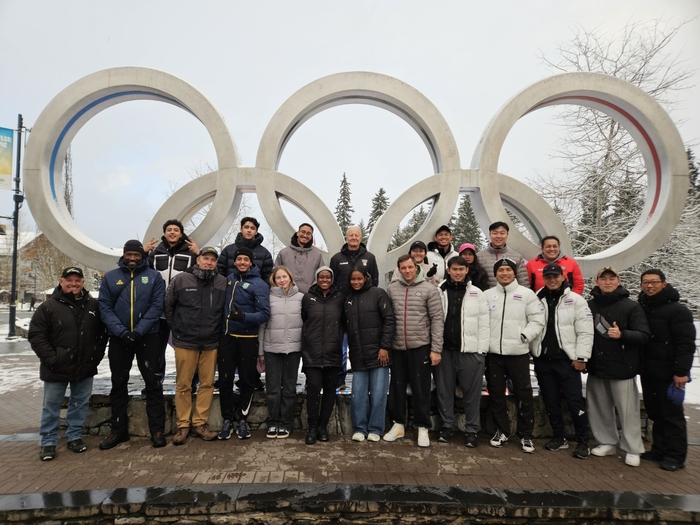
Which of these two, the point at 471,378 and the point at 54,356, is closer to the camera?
the point at 54,356

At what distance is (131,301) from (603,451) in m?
5.65

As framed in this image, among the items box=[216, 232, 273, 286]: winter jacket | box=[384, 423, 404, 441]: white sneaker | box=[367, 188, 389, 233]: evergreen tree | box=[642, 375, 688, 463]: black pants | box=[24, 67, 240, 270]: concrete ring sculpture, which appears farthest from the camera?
box=[367, 188, 389, 233]: evergreen tree

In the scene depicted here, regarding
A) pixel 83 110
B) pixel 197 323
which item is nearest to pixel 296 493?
pixel 197 323

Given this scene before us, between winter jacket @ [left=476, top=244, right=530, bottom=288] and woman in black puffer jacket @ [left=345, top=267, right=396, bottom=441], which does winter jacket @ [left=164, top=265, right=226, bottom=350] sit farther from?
winter jacket @ [left=476, top=244, right=530, bottom=288]

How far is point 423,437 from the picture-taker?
4.50m

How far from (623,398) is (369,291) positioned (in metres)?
3.08

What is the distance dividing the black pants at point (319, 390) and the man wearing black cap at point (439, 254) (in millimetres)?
1787

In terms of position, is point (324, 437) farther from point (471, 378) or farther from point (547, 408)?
point (547, 408)

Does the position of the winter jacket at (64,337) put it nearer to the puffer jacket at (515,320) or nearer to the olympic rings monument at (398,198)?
the olympic rings monument at (398,198)

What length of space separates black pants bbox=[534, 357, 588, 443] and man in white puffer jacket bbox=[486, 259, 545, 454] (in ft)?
0.75

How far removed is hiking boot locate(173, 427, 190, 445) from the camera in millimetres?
4438

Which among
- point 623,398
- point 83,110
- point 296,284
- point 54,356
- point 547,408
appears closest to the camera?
point 54,356

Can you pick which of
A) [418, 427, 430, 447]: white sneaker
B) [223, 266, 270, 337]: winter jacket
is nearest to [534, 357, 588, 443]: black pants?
[418, 427, 430, 447]: white sneaker

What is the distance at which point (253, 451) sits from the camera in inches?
167
